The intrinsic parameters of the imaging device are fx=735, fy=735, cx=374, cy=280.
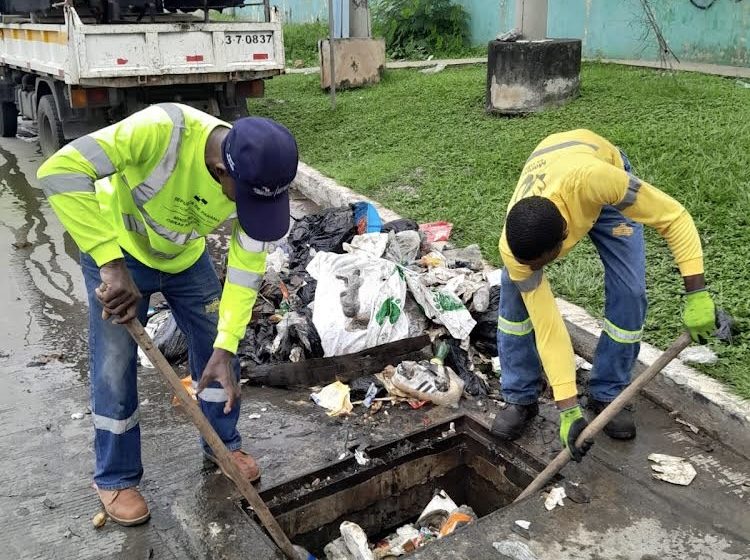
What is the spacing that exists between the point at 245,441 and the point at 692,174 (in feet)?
11.9

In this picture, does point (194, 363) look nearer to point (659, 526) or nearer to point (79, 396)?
point (79, 396)

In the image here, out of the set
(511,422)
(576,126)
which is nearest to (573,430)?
(511,422)

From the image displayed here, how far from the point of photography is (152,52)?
23.9 feet

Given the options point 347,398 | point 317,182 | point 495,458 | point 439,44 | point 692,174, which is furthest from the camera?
point 439,44

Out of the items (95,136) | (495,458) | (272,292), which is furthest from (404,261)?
(95,136)

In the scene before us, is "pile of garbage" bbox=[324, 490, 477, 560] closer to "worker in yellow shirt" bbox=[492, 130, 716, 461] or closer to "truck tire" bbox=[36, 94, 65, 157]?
"worker in yellow shirt" bbox=[492, 130, 716, 461]

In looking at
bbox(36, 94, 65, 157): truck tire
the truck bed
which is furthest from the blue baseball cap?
bbox(36, 94, 65, 157): truck tire

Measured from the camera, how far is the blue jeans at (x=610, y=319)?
3.15 metres

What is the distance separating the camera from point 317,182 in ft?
23.5

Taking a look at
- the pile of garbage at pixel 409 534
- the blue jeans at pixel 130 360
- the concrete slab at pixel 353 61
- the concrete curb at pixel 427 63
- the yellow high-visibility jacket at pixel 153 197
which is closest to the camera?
the yellow high-visibility jacket at pixel 153 197

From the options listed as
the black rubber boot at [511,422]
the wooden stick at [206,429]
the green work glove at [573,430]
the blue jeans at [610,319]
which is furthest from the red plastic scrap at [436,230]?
the wooden stick at [206,429]

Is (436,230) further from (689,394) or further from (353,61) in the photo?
(353,61)

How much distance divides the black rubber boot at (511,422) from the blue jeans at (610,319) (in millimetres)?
45

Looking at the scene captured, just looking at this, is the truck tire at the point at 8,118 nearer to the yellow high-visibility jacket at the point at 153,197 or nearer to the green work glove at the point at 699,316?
the yellow high-visibility jacket at the point at 153,197
